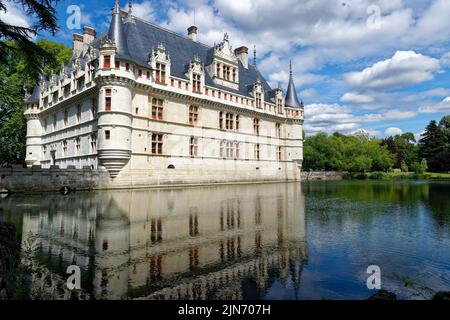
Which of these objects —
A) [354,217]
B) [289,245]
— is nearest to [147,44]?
→ [354,217]

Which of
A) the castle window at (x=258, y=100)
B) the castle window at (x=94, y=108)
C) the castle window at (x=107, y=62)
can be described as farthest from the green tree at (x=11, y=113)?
the castle window at (x=258, y=100)

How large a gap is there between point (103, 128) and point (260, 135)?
20.2m

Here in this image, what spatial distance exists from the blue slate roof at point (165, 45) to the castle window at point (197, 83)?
1.03m

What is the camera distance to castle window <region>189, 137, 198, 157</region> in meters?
32.0

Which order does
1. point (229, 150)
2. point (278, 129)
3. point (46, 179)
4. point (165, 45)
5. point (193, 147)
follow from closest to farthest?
point (46, 179)
point (193, 147)
point (165, 45)
point (229, 150)
point (278, 129)

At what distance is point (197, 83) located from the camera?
32594 millimetres

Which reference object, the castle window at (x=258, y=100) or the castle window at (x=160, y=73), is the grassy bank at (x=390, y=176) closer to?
the castle window at (x=258, y=100)

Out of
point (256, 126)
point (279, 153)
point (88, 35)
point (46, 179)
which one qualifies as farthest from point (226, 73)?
point (46, 179)

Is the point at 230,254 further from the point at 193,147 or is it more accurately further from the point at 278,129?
the point at 278,129

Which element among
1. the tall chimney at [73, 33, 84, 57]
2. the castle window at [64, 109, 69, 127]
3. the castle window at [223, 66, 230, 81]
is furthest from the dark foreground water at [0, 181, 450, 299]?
the tall chimney at [73, 33, 84, 57]

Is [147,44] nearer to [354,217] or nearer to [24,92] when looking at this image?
[24,92]

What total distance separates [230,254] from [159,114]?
79.7 ft

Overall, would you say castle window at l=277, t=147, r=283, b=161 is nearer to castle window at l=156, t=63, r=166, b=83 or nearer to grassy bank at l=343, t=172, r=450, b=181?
castle window at l=156, t=63, r=166, b=83
